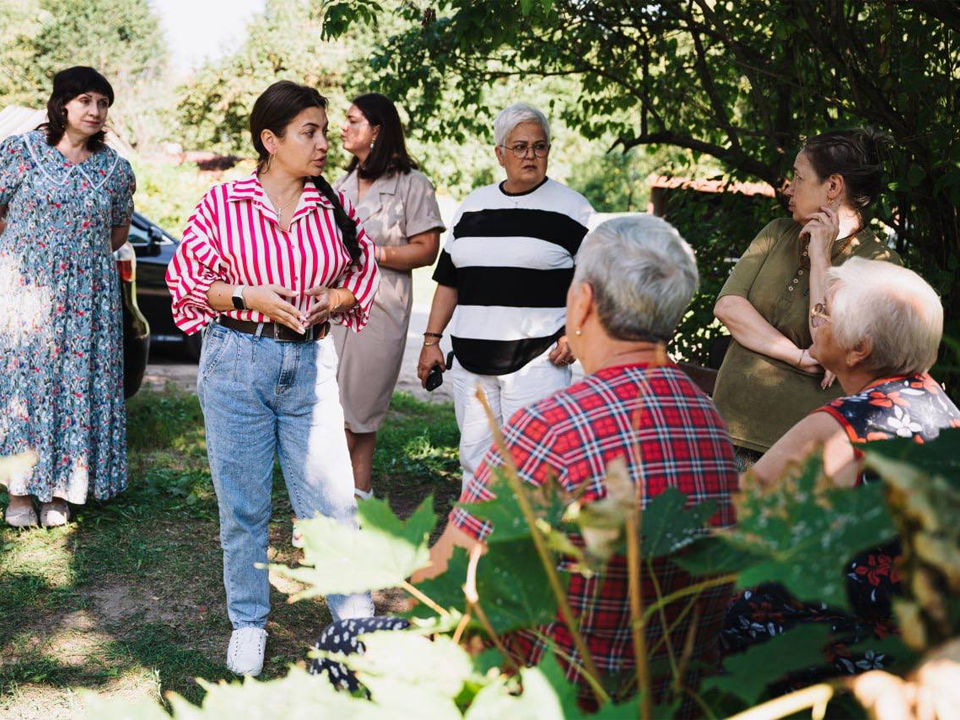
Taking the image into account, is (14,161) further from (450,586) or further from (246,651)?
(450,586)

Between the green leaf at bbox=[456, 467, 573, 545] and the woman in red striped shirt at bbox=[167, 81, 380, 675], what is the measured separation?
2.26 m

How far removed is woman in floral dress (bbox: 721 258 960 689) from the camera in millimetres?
2162

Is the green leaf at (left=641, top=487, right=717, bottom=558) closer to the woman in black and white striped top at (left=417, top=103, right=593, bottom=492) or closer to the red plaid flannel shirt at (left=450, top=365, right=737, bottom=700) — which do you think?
the red plaid flannel shirt at (left=450, top=365, right=737, bottom=700)

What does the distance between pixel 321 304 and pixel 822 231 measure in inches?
64.6

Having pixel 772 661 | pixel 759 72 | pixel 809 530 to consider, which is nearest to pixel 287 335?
pixel 772 661

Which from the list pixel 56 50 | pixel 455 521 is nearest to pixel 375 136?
pixel 455 521

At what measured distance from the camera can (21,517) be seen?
484 cm

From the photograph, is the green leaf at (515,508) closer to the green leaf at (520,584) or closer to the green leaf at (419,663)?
the green leaf at (520,584)

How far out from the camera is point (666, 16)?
19.5 ft

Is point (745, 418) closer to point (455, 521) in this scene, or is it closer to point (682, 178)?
point (455, 521)

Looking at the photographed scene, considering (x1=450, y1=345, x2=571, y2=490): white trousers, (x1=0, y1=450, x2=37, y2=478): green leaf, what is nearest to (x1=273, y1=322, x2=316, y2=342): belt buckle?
(x1=450, y1=345, x2=571, y2=490): white trousers

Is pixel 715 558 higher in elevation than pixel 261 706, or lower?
higher

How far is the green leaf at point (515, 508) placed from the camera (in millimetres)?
1140

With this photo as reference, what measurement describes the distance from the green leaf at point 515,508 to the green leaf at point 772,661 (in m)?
0.24
